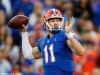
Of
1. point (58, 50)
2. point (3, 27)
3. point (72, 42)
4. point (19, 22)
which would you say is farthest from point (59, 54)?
point (3, 27)

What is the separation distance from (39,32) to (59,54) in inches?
172

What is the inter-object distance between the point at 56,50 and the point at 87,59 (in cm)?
367

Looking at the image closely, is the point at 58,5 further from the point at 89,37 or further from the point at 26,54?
the point at 26,54

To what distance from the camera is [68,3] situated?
12.9 metres

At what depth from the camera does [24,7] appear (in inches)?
496

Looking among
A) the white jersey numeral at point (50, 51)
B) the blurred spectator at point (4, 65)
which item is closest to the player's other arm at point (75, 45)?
the white jersey numeral at point (50, 51)

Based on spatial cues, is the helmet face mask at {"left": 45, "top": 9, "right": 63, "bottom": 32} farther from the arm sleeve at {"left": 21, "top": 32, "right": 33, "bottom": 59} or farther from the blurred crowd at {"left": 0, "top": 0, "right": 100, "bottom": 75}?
the blurred crowd at {"left": 0, "top": 0, "right": 100, "bottom": 75}

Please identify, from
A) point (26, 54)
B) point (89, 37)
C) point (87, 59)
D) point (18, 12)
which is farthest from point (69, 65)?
point (18, 12)

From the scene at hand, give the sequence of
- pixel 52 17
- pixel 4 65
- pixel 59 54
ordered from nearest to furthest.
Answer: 1. pixel 59 54
2. pixel 52 17
3. pixel 4 65

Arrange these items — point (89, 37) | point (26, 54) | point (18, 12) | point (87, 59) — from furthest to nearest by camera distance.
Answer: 1. point (18, 12)
2. point (89, 37)
3. point (87, 59)
4. point (26, 54)

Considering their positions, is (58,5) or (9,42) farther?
(58,5)

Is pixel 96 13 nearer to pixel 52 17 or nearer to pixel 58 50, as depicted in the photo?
pixel 52 17

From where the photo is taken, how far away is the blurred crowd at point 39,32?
1073cm

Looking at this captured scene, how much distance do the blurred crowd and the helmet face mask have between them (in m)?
2.17
